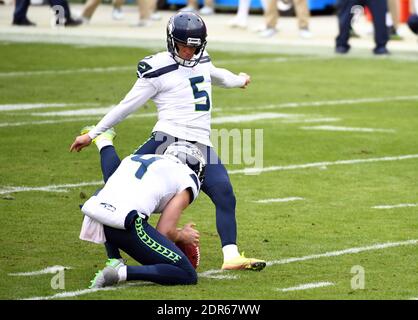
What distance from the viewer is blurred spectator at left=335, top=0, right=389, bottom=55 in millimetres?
22891

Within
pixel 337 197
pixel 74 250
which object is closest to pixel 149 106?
pixel 337 197

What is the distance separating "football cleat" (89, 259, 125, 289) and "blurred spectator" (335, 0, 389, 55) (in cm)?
1500

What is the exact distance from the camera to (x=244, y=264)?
8.89m

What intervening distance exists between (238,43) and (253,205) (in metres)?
13.6

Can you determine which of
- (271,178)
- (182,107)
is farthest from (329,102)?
(182,107)

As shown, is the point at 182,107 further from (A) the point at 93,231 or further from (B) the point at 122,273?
(B) the point at 122,273

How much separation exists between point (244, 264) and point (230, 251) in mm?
146

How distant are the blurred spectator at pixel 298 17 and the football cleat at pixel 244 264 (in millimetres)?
16385

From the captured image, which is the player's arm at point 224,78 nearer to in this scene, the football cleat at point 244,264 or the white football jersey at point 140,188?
the white football jersey at point 140,188

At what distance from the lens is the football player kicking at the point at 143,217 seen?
8.46 meters

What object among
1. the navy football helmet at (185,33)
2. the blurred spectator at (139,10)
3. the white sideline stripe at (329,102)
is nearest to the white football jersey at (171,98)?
the navy football helmet at (185,33)

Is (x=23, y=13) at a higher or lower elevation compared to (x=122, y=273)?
lower
